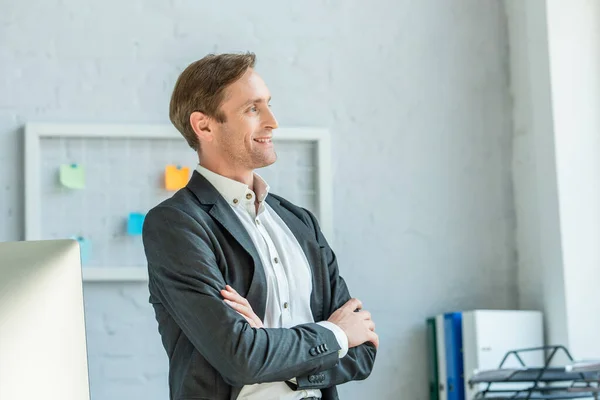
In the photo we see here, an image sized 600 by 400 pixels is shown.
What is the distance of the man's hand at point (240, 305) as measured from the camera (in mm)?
1669

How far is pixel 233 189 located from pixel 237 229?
0.40 ft

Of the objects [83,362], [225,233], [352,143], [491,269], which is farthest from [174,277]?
[491,269]

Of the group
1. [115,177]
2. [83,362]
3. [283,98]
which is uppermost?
[283,98]

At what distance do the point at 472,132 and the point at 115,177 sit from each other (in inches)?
46.8

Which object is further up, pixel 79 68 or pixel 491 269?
pixel 79 68

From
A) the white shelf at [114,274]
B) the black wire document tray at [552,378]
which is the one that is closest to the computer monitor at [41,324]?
the black wire document tray at [552,378]

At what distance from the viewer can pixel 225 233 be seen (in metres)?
1.78

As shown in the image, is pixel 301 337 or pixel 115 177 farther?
pixel 115 177

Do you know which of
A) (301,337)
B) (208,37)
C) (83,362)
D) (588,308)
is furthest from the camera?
(208,37)

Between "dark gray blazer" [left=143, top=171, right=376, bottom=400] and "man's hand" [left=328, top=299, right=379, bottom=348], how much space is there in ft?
0.11

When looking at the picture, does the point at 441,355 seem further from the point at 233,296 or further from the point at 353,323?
the point at 233,296

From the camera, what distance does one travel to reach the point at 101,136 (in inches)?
115

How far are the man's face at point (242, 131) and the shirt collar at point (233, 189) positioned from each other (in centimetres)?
4

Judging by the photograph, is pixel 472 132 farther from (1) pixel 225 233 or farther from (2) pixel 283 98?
(1) pixel 225 233
